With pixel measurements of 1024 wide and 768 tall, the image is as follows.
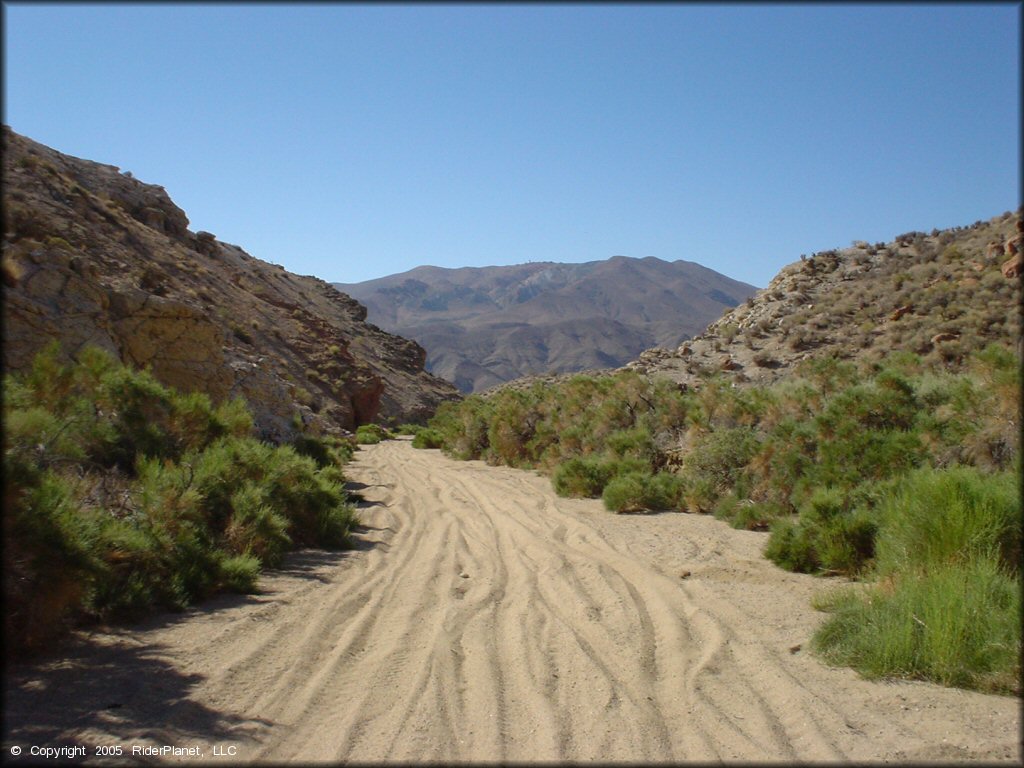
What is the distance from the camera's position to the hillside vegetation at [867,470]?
17.1 feet

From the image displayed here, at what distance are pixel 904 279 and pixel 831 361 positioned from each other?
16.8m

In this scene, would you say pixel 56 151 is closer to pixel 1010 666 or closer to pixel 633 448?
pixel 633 448

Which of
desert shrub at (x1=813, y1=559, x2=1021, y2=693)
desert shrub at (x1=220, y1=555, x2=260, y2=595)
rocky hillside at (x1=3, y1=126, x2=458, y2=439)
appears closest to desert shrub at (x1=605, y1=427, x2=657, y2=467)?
rocky hillside at (x1=3, y1=126, x2=458, y2=439)

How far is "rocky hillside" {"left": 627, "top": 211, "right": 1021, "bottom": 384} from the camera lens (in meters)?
21.9

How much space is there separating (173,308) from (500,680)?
35.9ft

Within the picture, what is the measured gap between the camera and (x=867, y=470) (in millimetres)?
9695

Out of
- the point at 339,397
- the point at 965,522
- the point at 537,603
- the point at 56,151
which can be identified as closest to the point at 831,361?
the point at 965,522

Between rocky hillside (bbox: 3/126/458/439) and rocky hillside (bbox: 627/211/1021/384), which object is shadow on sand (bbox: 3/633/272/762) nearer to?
rocky hillside (bbox: 3/126/458/439)

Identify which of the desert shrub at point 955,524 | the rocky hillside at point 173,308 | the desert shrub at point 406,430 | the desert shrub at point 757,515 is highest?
the rocky hillside at point 173,308

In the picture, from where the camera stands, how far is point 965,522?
618cm

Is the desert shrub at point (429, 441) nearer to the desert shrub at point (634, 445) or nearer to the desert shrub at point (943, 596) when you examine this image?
the desert shrub at point (634, 445)

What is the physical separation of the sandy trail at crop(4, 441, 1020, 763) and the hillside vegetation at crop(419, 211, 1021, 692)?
428 millimetres

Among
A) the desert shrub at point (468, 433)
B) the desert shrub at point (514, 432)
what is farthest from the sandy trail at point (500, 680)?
the desert shrub at point (468, 433)

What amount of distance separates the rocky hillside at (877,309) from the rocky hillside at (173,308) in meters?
15.4
